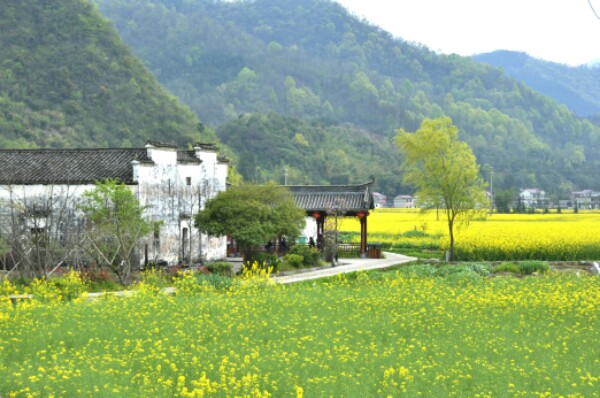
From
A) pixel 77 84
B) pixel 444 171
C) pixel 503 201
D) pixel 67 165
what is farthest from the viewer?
pixel 77 84

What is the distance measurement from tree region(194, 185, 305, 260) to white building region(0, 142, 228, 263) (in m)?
2.16

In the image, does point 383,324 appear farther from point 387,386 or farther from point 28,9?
point 28,9

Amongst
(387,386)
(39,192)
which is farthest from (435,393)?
(39,192)

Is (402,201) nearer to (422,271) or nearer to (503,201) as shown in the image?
(503,201)

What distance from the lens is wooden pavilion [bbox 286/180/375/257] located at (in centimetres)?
4338

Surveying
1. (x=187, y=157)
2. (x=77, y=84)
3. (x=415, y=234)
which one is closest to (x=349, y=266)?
(x=187, y=157)

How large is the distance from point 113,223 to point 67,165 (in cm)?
670

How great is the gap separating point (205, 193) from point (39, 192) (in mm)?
8706

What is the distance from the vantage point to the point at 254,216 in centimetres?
3484

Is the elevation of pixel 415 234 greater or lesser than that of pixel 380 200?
lesser

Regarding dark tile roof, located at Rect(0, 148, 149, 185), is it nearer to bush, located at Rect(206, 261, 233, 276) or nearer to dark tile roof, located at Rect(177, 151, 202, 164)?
dark tile roof, located at Rect(177, 151, 202, 164)

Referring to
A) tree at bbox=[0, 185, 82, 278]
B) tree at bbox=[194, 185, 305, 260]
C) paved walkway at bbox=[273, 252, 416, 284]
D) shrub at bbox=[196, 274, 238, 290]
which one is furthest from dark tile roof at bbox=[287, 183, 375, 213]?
shrub at bbox=[196, 274, 238, 290]

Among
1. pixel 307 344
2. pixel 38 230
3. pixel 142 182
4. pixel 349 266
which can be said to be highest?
pixel 142 182

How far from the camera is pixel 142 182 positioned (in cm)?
3569
